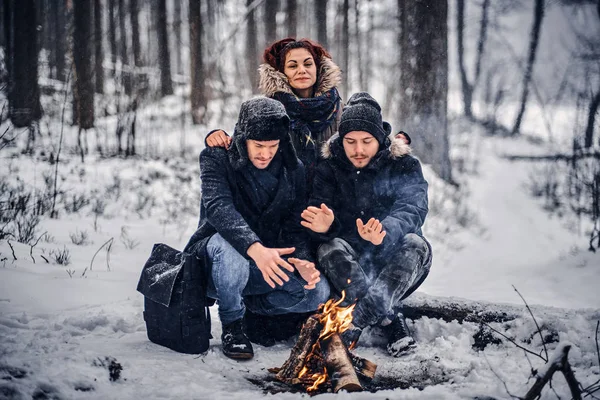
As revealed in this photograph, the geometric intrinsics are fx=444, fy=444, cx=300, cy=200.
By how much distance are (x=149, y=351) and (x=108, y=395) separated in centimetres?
55

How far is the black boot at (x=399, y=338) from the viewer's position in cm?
279

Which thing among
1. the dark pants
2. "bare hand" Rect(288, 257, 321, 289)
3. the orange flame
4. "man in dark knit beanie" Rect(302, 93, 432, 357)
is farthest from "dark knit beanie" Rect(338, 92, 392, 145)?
the orange flame

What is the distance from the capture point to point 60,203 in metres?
5.40

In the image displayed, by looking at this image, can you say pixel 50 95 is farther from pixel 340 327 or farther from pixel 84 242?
pixel 340 327

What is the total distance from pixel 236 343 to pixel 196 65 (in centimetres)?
1076

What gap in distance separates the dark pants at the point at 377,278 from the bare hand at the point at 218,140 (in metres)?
0.92

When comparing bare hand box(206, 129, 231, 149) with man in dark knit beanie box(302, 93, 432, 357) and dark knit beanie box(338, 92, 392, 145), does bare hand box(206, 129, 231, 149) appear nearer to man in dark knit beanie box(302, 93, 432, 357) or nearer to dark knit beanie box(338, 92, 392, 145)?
man in dark knit beanie box(302, 93, 432, 357)

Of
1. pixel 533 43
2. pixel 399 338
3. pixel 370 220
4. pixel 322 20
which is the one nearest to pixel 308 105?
pixel 370 220

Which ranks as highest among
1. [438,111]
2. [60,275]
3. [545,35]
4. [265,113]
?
[545,35]

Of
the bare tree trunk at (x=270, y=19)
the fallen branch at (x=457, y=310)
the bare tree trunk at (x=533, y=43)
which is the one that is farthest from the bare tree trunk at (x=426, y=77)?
the bare tree trunk at (x=533, y=43)

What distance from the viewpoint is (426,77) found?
7410 millimetres

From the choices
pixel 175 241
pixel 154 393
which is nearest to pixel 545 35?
pixel 175 241

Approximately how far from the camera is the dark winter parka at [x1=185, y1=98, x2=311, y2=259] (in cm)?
272

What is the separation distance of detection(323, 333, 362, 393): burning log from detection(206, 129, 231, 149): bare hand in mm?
1384
